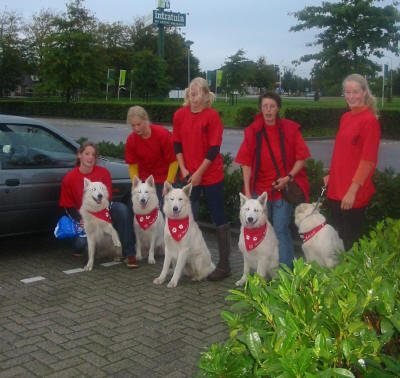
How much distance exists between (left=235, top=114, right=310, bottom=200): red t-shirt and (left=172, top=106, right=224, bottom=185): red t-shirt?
1.15ft

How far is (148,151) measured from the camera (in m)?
6.58

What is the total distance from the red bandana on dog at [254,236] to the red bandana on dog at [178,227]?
2.34ft

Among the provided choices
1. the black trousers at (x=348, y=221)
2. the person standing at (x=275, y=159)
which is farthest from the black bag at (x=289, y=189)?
the black trousers at (x=348, y=221)

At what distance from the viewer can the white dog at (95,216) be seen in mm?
6375

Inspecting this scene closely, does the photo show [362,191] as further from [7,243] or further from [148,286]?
[7,243]

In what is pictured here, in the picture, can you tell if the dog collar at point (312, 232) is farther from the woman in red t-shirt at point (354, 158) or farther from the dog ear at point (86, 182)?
the dog ear at point (86, 182)

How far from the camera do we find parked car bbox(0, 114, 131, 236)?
254 inches

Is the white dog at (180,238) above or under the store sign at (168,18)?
under

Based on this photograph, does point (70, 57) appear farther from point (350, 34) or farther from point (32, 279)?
point (32, 279)

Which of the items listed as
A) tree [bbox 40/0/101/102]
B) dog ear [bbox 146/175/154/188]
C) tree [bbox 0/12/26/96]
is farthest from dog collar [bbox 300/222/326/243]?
tree [bbox 0/12/26/96]

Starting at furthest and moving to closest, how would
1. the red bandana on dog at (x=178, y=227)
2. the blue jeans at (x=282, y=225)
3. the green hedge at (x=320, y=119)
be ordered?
the green hedge at (x=320, y=119), the red bandana on dog at (x=178, y=227), the blue jeans at (x=282, y=225)

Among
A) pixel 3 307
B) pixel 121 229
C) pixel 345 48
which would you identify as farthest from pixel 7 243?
pixel 345 48

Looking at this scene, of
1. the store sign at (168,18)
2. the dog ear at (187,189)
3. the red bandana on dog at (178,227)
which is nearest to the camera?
the dog ear at (187,189)

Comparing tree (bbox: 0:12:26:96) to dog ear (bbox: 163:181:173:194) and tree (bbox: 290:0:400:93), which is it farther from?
dog ear (bbox: 163:181:173:194)
